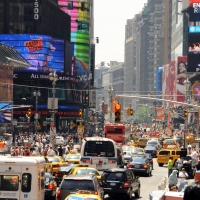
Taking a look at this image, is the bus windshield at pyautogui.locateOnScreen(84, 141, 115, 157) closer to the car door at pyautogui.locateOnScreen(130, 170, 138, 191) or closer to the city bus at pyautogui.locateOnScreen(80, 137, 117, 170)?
the city bus at pyautogui.locateOnScreen(80, 137, 117, 170)

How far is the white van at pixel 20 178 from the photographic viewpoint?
77.8ft

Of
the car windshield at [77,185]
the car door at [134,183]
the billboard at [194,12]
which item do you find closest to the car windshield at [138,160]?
the car door at [134,183]

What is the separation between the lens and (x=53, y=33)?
16650 centimetres

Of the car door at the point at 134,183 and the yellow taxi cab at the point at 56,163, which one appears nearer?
the car door at the point at 134,183

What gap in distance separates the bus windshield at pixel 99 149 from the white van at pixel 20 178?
19.0m

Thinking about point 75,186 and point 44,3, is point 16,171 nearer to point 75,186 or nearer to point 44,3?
point 75,186

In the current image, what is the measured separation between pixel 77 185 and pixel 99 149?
17420 mm

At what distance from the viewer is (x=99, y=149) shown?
43125 mm

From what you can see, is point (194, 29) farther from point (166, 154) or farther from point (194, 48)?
point (166, 154)

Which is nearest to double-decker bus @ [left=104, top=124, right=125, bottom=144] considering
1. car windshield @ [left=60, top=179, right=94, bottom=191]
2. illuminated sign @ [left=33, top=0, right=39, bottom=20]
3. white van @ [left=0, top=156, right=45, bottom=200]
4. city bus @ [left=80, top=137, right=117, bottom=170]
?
city bus @ [left=80, top=137, right=117, bottom=170]

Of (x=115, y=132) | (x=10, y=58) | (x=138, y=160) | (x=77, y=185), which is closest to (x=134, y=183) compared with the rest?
(x=77, y=185)

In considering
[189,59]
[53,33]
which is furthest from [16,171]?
[189,59]

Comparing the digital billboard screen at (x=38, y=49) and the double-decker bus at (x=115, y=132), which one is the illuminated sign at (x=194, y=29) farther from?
the double-decker bus at (x=115, y=132)

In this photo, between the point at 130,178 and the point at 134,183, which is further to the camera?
the point at 134,183
